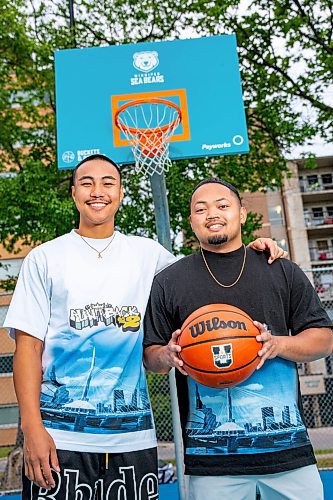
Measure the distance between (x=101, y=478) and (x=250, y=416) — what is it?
26.6 inches

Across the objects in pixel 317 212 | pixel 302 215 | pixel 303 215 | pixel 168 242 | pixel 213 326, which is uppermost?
pixel 317 212

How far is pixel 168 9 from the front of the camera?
9.72 meters

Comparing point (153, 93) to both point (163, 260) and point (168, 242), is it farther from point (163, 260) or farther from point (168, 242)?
point (163, 260)

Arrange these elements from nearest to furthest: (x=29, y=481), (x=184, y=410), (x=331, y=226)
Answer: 1. (x=29, y=481)
2. (x=184, y=410)
3. (x=331, y=226)

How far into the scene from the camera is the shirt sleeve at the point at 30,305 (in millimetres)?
2164

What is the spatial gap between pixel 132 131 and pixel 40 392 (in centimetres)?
349

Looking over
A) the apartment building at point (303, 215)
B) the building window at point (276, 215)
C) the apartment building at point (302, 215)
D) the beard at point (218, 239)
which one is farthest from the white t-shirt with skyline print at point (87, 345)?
the building window at point (276, 215)

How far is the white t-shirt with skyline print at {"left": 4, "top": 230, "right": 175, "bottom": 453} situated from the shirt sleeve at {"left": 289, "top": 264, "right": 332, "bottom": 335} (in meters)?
0.68

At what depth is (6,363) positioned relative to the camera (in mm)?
7301

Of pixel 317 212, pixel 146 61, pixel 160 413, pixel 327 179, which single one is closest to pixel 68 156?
pixel 146 61

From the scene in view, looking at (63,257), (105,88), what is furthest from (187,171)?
(63,257)

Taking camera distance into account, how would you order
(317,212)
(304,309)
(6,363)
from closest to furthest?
(304,309), (6,363), (317,212)

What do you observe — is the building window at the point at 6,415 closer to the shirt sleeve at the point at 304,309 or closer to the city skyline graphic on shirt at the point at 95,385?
the city skyline graphic on shirt at the point at 95,385

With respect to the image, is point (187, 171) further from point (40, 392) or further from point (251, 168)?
point (40, 392)
